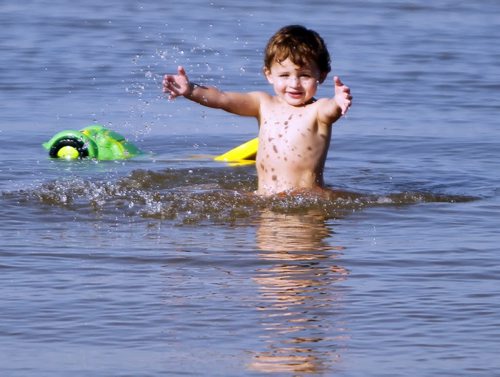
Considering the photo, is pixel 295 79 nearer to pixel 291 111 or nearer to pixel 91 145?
pixel 291 111

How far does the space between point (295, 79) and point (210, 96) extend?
22.1 inches

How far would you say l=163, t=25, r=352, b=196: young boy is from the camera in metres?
7.78

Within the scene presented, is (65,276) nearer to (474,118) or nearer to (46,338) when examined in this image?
(46,338)

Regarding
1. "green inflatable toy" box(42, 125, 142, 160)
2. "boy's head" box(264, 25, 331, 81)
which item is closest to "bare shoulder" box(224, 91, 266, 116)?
"boy's head" box(264, 25, 331, 81)

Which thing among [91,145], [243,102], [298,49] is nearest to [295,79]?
[298,49]

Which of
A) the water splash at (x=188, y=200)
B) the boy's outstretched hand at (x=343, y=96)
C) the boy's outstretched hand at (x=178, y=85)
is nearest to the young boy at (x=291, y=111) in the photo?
the water splash at (x=188, y=200)

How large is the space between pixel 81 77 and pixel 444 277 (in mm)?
6833

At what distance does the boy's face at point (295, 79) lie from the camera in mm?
7828

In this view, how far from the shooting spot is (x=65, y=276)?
595cm

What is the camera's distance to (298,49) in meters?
7.75

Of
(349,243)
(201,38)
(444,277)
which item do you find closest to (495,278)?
(444,277)

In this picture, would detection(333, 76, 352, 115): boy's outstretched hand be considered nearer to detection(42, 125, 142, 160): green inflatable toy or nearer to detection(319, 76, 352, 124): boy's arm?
detection(319, 76, 352, 124): boy's arm

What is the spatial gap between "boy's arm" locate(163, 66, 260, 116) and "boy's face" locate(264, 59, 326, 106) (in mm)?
184

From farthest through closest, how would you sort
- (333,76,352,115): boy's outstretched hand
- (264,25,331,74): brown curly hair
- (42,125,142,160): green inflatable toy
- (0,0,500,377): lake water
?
(42,125,142,160): green inflatable toy, (264,25,331,74): brown curly hair, (333,76,352,115): boy's outstretched hand, (0,0,500,377): lake water
